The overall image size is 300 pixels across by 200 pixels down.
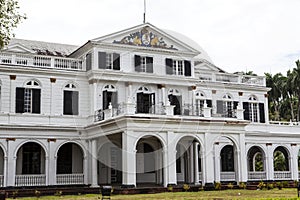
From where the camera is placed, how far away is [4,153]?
1064 inches

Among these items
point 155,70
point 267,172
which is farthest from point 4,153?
point 267,172

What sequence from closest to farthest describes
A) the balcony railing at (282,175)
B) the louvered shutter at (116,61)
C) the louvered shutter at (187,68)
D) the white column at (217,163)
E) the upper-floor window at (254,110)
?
1. the white column at (217,163)
2. the louvered shutter at (116,61)
3. the louvered shutter at (187,68)
4. the balcony railing at (282,175)
5. the upper-floor window at (254,110)

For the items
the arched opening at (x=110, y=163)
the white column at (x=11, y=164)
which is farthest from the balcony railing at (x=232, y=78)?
the white column at (x=11, y=164)

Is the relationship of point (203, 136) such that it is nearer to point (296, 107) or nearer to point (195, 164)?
point (195, 164)

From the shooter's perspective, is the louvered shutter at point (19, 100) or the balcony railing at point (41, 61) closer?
the louvered shutter at point (19, 100)

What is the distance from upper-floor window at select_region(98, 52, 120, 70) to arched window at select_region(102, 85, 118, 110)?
3.91ft

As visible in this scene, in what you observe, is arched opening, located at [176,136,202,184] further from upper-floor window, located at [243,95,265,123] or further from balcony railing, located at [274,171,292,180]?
balcony railing, located at [274,171,292,180]

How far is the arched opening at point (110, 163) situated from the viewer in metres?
29.4

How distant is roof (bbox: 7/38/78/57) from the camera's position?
32.5 meters

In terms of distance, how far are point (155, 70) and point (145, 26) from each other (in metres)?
2.75

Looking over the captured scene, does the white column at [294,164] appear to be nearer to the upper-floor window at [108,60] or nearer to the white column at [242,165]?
the white column at [242,165]

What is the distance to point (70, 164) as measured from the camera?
2953 centimetres

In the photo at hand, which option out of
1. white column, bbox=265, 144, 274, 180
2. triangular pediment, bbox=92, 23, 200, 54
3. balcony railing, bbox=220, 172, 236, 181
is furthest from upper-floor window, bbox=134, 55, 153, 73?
white column, bbox=265, 144, 274, 180

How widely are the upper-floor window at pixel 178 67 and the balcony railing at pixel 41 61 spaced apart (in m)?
5.44
